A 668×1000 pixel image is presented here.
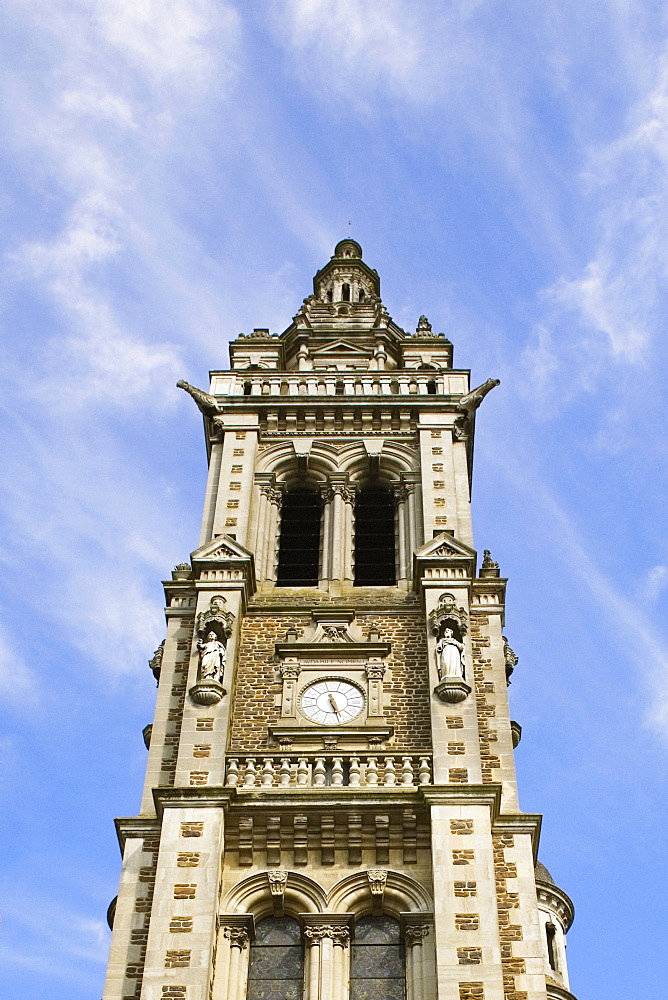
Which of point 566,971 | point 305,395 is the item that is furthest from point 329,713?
point 305,395

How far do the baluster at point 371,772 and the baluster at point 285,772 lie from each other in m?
1.33

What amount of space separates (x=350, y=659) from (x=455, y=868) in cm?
630

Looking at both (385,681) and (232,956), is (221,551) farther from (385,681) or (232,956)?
(232,956)

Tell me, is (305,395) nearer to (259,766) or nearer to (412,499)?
(412,499)

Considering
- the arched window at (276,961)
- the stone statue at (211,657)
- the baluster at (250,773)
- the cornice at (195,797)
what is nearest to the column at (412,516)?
the stone statue at (211,657)

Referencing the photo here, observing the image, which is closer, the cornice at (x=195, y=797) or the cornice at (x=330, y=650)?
the cornice at (x=195, y=797)

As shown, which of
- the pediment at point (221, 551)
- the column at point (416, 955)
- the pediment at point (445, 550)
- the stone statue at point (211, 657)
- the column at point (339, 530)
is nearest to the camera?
the column at point (416, 955)

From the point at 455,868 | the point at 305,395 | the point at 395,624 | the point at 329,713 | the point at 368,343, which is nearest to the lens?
the point at 455,868

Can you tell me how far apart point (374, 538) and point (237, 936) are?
40.3ft

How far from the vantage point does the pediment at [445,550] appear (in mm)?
30891

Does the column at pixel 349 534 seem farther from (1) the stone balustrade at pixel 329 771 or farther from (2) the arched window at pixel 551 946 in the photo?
(2) the arched window at pixel 551 946

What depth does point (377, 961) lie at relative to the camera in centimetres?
2405

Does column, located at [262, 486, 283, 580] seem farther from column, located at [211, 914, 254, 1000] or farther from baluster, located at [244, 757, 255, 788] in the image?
column, located at [211, 914, 254, 1000]

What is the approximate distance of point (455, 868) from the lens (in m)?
24.3
